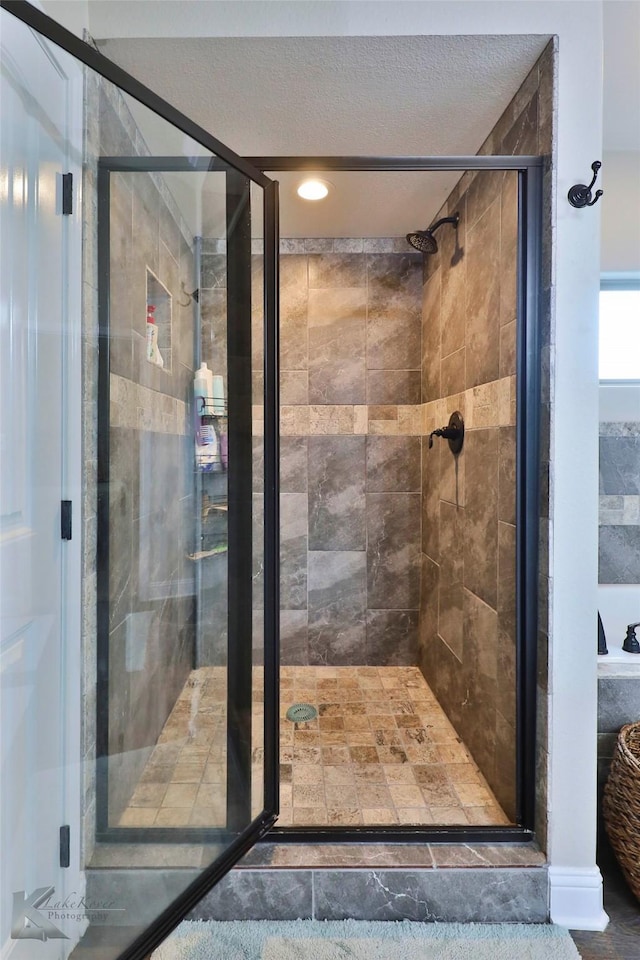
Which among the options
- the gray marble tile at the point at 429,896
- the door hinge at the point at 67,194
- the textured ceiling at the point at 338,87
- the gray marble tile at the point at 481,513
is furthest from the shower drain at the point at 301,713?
the textured ceiling at the point at 338,87

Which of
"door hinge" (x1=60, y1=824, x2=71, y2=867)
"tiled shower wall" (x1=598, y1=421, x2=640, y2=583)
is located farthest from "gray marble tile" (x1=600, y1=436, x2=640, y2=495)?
"door hinge" (x1=60, y1=824, x2=71, y2=867)

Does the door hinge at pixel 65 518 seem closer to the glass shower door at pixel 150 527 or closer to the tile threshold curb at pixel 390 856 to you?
the glass shower door at pixel 150 527

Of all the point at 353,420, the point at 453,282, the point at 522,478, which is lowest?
the point at 522,478

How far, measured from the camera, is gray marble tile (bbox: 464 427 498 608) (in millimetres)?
1646

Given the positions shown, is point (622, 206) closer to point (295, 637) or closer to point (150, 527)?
point (150, 527)

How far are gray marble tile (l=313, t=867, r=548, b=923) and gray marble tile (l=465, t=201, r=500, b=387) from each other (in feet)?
4.87

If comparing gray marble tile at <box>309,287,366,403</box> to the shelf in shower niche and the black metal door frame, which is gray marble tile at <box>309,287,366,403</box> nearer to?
the black metal door frame

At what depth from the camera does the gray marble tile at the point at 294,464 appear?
265cm

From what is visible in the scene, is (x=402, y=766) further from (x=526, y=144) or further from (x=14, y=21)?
(x=14, y=21)

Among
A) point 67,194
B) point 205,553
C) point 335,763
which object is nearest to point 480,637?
point 335,763

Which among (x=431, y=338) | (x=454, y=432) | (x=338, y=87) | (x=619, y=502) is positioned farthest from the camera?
(x=431, y=338)

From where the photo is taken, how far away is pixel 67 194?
111cm

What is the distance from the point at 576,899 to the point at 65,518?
1684 millimetres

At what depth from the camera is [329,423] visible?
264 cm
